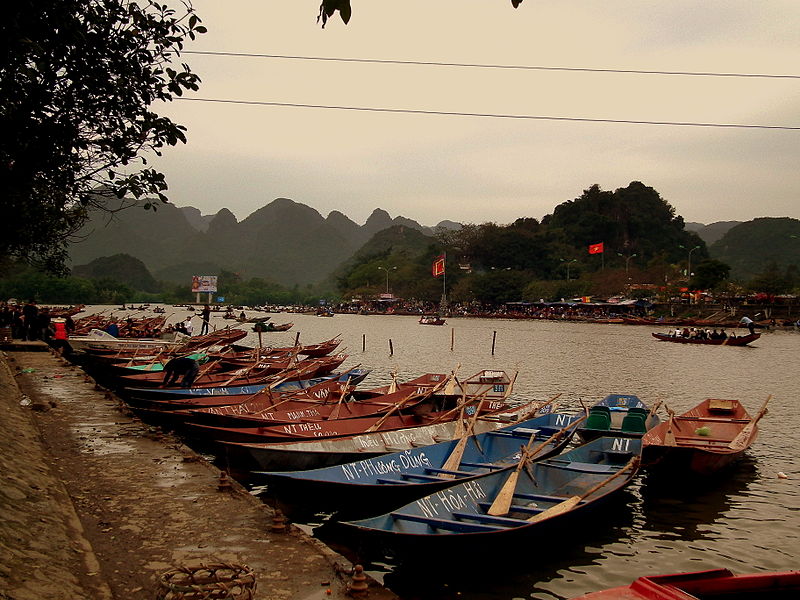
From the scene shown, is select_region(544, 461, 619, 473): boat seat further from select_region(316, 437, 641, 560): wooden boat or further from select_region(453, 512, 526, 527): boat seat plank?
select_region(453, 512, 526, 527): boat seat plank

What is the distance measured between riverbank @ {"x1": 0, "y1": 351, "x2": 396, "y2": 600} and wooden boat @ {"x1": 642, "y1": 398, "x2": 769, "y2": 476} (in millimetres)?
7302

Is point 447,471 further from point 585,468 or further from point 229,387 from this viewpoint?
point 229,387

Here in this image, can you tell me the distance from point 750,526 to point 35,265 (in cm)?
1327

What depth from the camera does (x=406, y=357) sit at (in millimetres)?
42781

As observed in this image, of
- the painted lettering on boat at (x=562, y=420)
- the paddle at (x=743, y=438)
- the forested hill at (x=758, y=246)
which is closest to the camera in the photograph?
the paddle at (x=743, y=438)

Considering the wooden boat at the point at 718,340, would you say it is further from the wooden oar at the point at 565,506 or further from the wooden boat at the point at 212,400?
the wooden oar at the point at 565,506

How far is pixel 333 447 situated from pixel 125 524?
4.30m

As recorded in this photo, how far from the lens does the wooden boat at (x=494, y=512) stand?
24.0ft

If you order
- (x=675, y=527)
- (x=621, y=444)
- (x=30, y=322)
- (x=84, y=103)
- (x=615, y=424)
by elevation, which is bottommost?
(x=675, y=527)

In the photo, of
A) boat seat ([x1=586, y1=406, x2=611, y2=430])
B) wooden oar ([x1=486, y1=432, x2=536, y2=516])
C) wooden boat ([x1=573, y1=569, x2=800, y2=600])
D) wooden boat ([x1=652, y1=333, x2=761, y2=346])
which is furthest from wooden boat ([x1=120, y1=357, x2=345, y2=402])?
wooden boat ([x1=652, y1=333, x2=761, y2=346])

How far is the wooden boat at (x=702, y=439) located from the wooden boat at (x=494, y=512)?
72 centimetres

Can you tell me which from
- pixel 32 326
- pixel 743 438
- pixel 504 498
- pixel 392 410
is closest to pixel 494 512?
pixel 504 498

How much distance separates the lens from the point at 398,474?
10.2 m

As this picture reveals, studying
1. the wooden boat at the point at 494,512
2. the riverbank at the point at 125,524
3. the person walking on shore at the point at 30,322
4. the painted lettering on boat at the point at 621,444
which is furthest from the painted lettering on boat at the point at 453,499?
the person walking on shore at the point at 30,322
